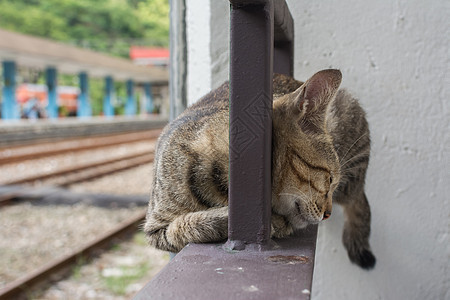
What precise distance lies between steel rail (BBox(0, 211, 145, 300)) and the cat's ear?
6.77 feet

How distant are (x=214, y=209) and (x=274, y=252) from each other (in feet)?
0.98

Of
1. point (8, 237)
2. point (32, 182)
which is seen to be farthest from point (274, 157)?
point (32, 182)

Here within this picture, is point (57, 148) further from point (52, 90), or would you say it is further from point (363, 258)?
point (363, 258)

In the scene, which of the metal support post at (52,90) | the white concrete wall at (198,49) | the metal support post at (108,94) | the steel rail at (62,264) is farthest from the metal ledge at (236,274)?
the metal support post at (108,94)

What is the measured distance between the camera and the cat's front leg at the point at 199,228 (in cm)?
139

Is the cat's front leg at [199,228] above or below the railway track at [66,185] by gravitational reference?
above

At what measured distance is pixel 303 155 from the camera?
145cm

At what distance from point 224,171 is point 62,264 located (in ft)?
12.6

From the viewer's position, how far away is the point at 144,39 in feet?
154

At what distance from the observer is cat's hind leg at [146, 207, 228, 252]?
1388mm

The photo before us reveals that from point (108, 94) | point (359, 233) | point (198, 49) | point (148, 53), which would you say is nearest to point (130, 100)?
point (108, 94)

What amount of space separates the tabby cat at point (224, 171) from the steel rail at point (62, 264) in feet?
5.87

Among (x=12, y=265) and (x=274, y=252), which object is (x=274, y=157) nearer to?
(x=274, y=252)

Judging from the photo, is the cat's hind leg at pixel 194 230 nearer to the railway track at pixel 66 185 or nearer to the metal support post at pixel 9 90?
the railway track at pixel 66 185
